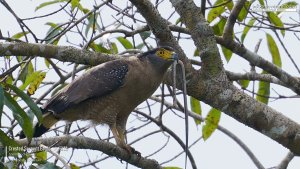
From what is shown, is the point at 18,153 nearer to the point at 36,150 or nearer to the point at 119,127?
the point at 36,150

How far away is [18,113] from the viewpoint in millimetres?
3506

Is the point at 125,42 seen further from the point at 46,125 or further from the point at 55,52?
the point at 55,52

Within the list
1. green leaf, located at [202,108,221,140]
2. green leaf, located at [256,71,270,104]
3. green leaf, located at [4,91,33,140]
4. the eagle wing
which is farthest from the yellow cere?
green leaf, located at [4,91,33,140]

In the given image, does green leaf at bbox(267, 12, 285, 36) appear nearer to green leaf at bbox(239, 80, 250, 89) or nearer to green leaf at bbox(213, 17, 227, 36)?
green leaf at bbox(213, 17, 227, 36)

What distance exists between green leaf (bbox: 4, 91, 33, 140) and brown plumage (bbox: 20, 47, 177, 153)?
141cm

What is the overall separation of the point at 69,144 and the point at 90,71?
55.0 inches

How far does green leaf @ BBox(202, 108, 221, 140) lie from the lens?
5.04m

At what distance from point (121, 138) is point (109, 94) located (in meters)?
0.35

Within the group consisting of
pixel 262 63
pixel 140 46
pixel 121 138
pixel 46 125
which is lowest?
pixel 121 138

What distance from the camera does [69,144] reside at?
4047mm

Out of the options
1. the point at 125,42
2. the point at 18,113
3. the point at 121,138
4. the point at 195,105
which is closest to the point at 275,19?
the point at 195,105

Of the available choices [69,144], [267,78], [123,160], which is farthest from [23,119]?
[267,78]

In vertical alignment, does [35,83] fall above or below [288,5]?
below

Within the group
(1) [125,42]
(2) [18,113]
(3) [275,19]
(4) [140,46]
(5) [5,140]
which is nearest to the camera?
(5) [5,140]
